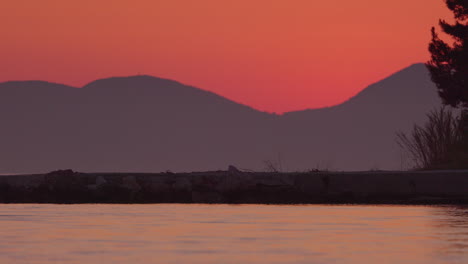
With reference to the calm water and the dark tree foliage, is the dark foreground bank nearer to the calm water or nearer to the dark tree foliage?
the calm water

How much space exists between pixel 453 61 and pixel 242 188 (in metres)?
9.68

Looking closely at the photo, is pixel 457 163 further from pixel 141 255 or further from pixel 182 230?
pixel 141 255

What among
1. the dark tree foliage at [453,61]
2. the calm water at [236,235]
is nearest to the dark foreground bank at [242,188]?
the calm water at [236,235]

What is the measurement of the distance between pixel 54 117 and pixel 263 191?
13606 centimetres

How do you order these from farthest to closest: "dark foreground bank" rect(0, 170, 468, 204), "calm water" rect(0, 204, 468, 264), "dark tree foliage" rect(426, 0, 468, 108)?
"dark tree foliage" rect(426, 0, 468, 108)
"dark foreground bank" rect(0, 170, 468, 204)
"calm water" rect(0, 204, 468, 264)

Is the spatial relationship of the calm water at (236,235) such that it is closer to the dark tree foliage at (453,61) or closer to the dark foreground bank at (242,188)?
the dark foreground bank at (242,188)

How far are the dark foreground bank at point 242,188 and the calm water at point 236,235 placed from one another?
2363 millimetres

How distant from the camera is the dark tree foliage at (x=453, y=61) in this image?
34.1 meters

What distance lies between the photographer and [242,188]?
1075 inches

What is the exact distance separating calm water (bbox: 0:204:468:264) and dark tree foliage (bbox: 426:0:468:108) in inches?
426

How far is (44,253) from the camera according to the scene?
1470cm

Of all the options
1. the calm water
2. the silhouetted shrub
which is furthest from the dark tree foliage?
the calm water

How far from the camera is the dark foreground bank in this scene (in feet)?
86.2

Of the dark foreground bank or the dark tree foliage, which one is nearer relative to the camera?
the dark foreground bank
